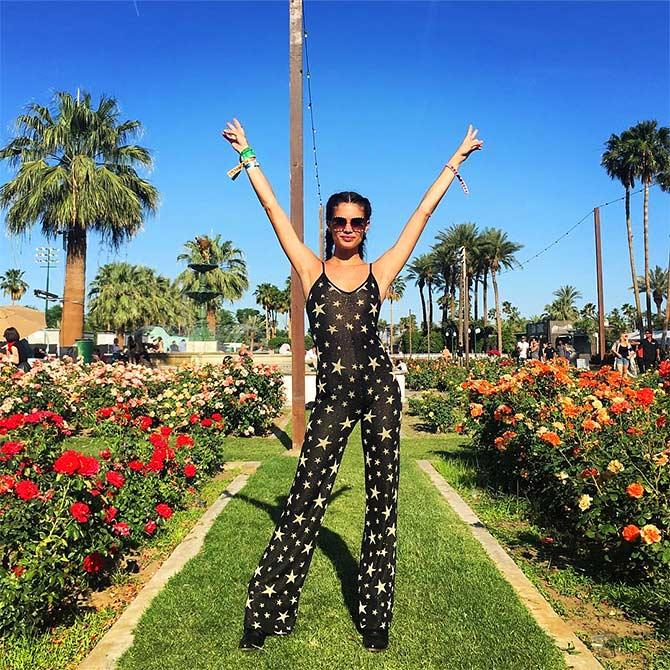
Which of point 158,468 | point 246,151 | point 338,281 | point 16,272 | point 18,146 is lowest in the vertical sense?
point 158,468

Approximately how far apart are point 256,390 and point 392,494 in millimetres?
8016

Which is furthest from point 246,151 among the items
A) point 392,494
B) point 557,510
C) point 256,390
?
point 256,390

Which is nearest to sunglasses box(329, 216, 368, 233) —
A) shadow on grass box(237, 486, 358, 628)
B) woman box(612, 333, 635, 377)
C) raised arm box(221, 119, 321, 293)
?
raised arm box(221, 119, 321, 293)

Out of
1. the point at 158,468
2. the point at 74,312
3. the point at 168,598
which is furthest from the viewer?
the point at 74,312

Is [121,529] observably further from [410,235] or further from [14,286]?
[14,286]

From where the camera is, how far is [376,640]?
293 cm

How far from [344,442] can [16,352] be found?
9.54m

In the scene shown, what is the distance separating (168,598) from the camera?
3.49 m

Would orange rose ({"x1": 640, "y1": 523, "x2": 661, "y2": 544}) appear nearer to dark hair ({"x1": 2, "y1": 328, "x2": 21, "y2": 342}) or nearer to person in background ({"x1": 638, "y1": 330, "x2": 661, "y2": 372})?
dark hair ({"x1": 2, "y1": 328, "x2": 21, "y2": 342})

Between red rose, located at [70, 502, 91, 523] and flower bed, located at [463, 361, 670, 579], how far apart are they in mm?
2647

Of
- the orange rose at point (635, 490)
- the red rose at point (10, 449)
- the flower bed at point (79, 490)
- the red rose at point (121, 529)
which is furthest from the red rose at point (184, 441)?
the orange rose at point (635, 490)

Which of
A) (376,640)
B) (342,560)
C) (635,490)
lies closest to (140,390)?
(342,560)

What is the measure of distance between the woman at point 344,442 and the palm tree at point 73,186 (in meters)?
17.8

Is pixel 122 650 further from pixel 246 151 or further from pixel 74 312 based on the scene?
pixel 74 312
